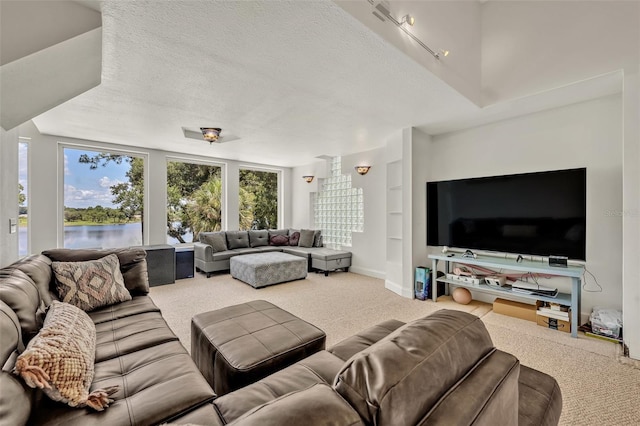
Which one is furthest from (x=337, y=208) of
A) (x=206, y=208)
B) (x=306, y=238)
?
(x=206, y=208)

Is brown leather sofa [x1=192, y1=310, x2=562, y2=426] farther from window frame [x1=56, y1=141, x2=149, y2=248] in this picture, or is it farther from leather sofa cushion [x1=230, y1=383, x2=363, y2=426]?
window frame [x1=56, y1=141, x2=149, y2=248]

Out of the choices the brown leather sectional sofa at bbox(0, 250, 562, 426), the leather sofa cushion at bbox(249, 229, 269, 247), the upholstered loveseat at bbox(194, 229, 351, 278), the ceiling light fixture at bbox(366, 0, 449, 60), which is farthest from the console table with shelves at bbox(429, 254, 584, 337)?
the leather sofa cushion at bbox(249, 229, 269, 247)

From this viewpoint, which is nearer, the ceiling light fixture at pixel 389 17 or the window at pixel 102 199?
the ceiling light fixture at pixel 389 17

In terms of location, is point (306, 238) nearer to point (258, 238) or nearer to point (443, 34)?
point (258, 238)

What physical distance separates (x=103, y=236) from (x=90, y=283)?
12.0 ft

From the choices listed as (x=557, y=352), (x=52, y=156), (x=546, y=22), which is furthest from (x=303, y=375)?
(x=52, y=156)

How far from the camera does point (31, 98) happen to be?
6.49ft

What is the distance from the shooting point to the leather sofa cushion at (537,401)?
977 millimetres

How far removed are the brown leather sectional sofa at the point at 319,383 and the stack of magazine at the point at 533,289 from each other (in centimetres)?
214

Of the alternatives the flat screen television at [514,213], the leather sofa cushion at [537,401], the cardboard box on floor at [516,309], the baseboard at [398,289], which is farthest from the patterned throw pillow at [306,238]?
the leather sofa cushion at [537,401]

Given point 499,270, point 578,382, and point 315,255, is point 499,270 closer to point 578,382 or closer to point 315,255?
point 578,382

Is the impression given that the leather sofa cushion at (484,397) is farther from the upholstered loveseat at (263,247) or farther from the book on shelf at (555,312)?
the upholstered loveseat at (263,247)

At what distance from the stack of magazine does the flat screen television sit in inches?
15.2

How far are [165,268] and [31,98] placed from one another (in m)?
3.07
